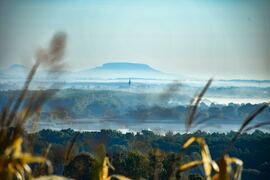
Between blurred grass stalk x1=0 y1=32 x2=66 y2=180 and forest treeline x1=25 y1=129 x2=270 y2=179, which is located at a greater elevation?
forest treeline x1=25 y1=129 x2=270 y2=179

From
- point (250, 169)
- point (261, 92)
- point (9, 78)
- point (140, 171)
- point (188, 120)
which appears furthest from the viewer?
point (250, 169)

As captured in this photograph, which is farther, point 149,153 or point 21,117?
point 149,153

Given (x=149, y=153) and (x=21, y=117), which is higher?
(x=149, y=153)

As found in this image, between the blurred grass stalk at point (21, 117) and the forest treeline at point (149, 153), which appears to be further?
the forest treeline at point (149, 153)

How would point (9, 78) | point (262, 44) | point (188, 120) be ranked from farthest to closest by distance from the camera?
point (262, 44)
point (9, 78)
point (188, 120)

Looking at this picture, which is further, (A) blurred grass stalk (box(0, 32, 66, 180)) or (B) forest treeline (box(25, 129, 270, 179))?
(B) forest treeline (box(25, 129, 270, 179))

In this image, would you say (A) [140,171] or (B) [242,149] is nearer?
(A) [140,171]

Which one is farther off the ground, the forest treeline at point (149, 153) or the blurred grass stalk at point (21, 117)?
the forest treeline at point (149, 153)

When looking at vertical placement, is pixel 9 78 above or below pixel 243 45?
below

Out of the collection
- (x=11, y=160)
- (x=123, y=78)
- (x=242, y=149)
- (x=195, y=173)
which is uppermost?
A: (x=123, y=78)

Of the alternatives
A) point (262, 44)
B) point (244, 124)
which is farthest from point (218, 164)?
point (262, 44)

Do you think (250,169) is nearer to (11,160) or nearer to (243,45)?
(243,45)
